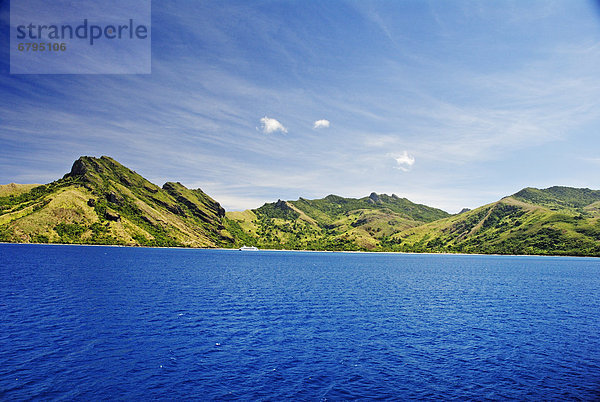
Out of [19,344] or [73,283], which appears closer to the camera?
[19,344]

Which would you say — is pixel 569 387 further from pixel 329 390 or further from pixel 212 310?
pixel 212 310

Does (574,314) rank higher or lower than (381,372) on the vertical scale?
lower

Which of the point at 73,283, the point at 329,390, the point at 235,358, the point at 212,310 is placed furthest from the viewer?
the point at 73,283

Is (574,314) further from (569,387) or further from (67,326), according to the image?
(67,326)

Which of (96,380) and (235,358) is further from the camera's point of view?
(235,358)

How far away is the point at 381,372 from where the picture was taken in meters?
38.0

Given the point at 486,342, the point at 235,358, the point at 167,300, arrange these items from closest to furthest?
the point at 235,358 → the point at 486,342 → the point at 167,300

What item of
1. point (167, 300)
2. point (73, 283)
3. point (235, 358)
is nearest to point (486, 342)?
point (235, 358)

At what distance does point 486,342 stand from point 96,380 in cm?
A: 5597

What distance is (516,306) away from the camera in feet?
269

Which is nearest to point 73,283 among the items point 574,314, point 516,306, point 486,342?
point 486,342

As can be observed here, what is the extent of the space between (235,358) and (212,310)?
2986 cm

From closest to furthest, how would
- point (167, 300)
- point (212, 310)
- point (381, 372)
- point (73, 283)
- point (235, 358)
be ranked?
point (381, 372) < point (235, 358) < point (212, 310) < point (167, 300) < point (73, 283)

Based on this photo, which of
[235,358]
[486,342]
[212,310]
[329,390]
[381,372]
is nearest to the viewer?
[329,390]
